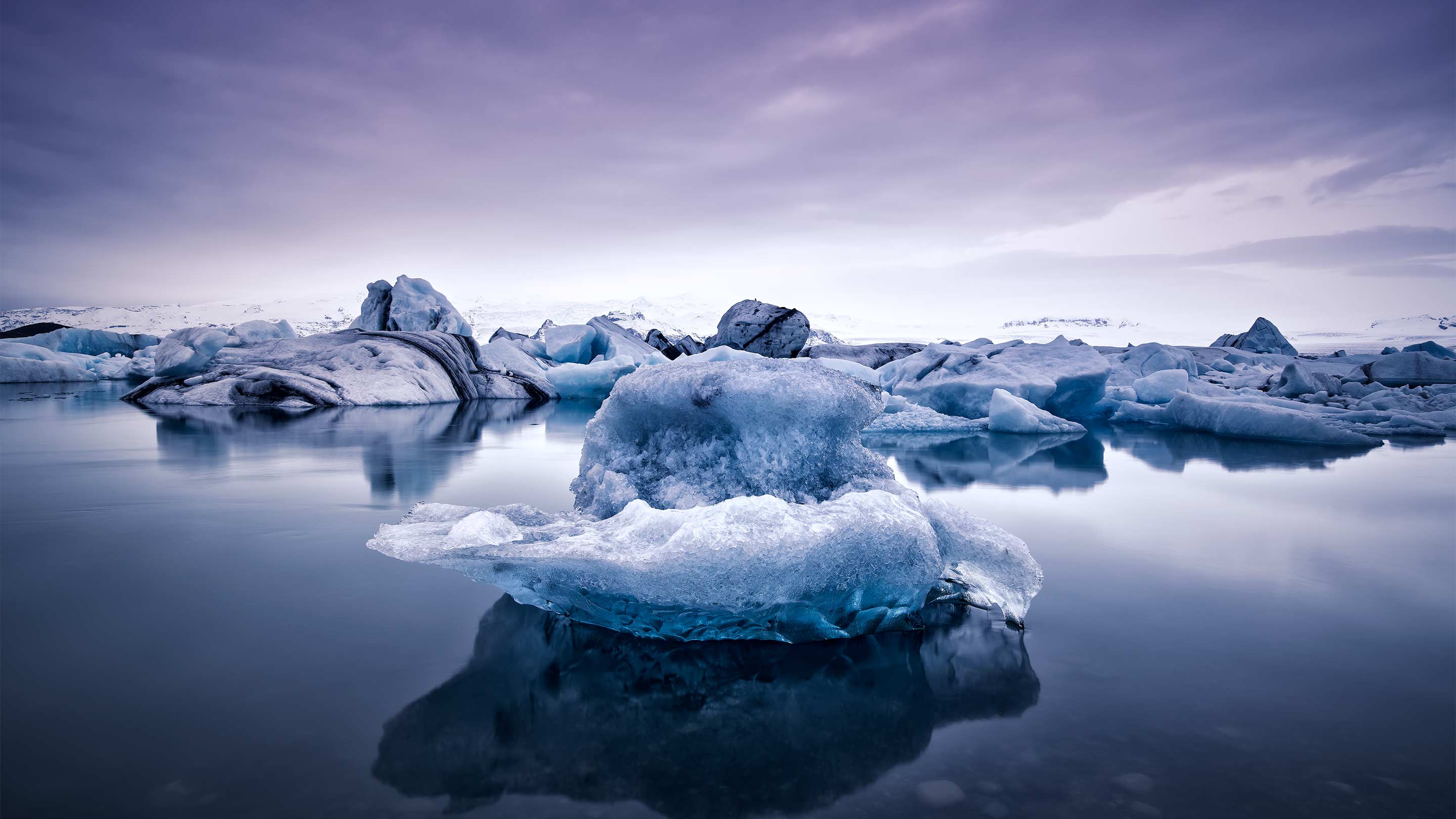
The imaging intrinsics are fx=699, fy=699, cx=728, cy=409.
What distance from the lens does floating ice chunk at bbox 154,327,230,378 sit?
1466 centimetres

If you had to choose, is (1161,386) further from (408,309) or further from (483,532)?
(408,309)

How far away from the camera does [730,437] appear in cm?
267

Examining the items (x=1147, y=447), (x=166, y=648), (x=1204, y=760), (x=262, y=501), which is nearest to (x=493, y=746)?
(x=166, y=648)

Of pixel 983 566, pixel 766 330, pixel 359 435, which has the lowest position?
pixel 359 435

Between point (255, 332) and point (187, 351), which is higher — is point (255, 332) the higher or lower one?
the higher one

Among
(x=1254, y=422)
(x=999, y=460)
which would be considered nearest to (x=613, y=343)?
(x=999, y=460)

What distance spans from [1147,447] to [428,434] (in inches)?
325

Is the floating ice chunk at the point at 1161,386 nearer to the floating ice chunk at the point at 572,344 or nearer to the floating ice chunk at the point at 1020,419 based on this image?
the floating ice chunk at the point at 1020,419

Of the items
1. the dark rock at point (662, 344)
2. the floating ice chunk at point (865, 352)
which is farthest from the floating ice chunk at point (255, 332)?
the floating ice chunk at point (865, 352)

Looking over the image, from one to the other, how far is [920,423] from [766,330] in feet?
38.1

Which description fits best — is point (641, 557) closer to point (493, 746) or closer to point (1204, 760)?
point (493, 746)

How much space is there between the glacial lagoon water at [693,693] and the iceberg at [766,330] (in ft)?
57.2

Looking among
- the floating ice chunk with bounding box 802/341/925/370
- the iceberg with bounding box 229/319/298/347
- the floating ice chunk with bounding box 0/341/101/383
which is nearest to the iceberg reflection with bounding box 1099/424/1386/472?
the floating ice chunk with bounding box 802/341/925/370

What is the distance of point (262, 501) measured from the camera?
12.9 feet
